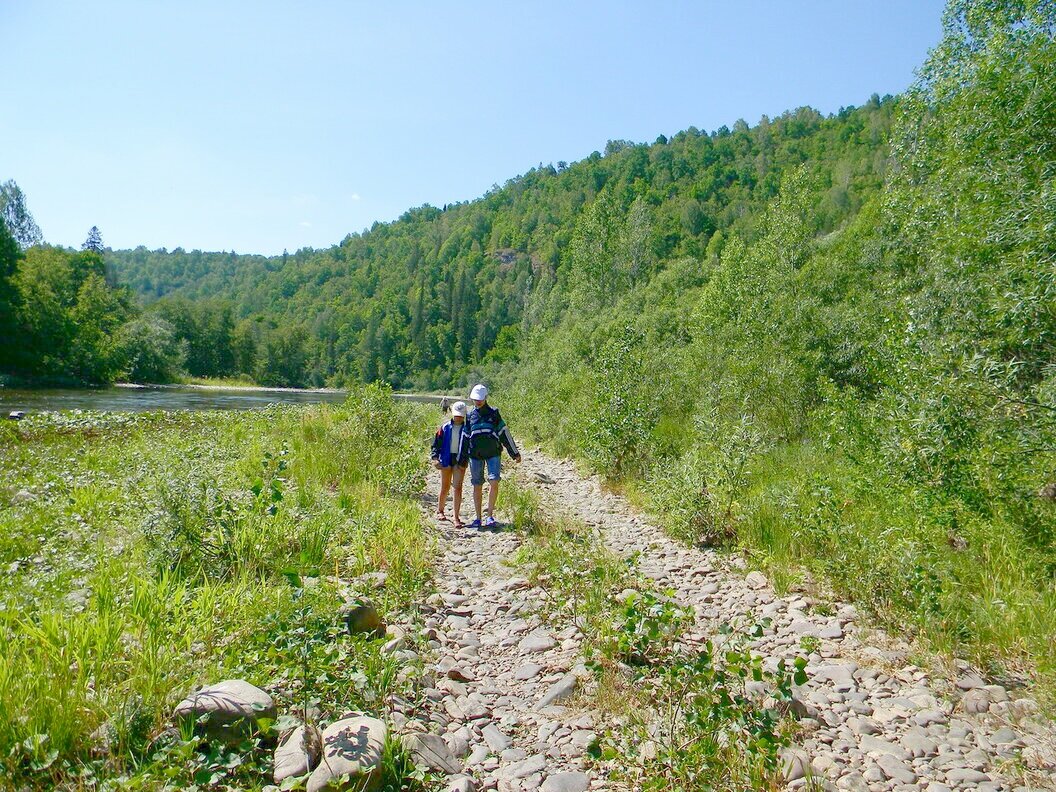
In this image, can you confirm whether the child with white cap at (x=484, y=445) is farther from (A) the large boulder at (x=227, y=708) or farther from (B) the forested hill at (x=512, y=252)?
(B) the forested hill at (x=512, y=252)

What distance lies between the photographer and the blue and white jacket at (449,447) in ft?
32.9

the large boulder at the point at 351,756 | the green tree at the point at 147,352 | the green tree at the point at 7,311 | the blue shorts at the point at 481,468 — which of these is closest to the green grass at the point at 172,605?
the large boulder at the point at 351,756

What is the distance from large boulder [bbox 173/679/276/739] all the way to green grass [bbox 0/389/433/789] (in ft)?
0.41

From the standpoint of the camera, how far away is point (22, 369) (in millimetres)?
51031

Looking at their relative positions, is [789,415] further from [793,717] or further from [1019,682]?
[793,717]

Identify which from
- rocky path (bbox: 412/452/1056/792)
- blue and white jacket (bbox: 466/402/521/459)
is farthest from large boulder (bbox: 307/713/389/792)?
blue and white jacket (bbox: 466/402/521/459)

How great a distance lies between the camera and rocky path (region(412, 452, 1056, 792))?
3.82 metres

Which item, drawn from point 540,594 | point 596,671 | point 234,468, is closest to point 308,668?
point 596,671

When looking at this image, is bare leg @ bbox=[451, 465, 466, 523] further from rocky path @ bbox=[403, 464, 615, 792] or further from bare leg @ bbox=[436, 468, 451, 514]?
rocky path @ bbox=[403, 464, 615, 792]

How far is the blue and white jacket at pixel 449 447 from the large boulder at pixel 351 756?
627cm

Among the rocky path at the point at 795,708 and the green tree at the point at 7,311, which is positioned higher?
the green tree at the point at 7,311

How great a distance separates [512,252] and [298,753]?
524 feet

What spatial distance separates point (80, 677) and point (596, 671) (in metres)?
3.43

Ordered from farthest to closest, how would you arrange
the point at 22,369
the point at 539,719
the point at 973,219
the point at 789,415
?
the point at 22,369, the point at 789,415, the point at 973,219, the point at 539,719
